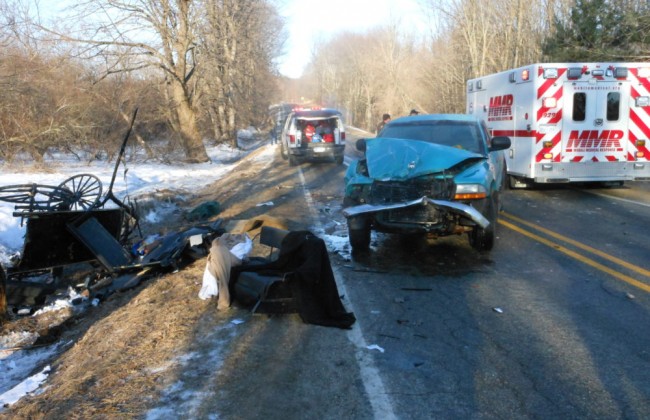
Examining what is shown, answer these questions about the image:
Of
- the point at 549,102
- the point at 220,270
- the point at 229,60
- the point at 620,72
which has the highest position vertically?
the point at 229,60

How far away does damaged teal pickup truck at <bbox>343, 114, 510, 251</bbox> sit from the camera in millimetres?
6914

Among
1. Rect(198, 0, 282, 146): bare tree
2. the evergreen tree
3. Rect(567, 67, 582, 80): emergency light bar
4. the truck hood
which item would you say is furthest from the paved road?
Rect(198, 0, 282, 146): bare tree

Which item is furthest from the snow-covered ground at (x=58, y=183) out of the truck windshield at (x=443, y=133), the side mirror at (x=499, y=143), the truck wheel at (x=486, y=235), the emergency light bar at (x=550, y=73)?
the emergency light bar at (x=550, y=73)

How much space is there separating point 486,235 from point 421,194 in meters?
1.08

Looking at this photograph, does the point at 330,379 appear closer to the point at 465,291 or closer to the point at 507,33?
the point at 465,291

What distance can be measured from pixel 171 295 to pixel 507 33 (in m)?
38.4

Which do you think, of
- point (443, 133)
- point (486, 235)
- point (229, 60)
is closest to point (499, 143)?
point (443, 133)

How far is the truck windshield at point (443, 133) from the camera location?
28.7 ft

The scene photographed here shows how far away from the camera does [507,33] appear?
39.2 meters

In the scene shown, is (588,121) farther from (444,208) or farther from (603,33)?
(603,33)

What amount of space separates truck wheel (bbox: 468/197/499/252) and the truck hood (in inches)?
30.3

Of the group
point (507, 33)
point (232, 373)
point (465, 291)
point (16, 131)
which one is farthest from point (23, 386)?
point (507, 33)

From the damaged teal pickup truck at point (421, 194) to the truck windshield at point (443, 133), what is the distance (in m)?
0.92

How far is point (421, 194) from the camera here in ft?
23.2
